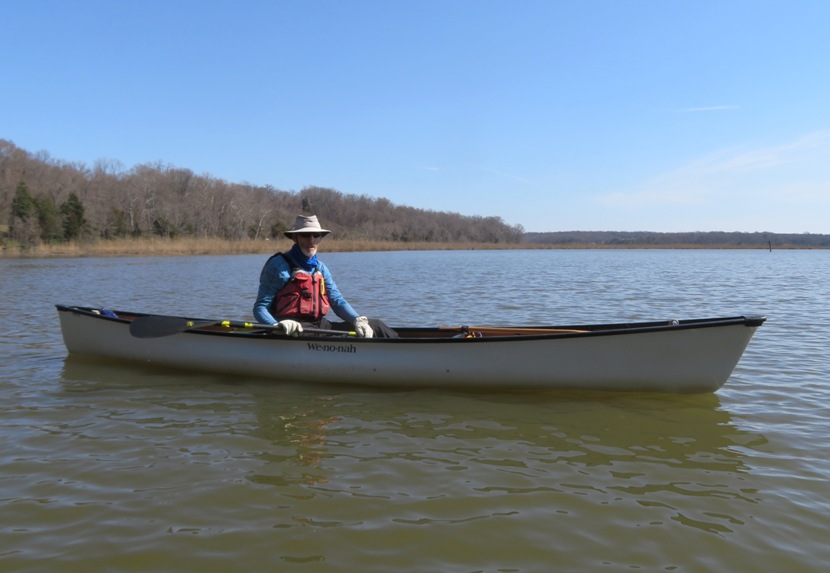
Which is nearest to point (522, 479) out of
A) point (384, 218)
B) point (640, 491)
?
point (640, 491)

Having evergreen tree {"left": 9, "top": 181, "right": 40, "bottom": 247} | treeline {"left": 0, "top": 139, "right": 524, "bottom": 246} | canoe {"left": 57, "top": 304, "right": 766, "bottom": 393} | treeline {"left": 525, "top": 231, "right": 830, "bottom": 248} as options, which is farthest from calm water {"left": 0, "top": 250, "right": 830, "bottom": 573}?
treeline {"left": 525, "top": 231, "right": 830, "bottom": 248}

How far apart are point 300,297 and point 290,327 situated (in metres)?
0.57

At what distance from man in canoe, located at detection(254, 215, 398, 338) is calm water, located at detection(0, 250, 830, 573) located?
2.51 ft

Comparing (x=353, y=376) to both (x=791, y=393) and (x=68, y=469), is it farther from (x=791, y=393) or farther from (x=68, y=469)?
(x=791, y=393)

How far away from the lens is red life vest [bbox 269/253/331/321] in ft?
21.5

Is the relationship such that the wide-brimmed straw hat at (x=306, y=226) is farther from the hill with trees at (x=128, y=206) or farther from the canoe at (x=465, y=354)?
the hill with trees at (x=128, y=206)

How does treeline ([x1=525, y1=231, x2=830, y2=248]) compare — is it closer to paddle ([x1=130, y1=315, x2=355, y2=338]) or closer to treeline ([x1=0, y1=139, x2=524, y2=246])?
treeline ([x1=0, y1=139, x2=524, y2=246])

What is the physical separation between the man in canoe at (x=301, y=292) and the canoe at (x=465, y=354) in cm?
24

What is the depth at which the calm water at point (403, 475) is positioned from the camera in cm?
314

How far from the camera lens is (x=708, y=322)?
209 inches

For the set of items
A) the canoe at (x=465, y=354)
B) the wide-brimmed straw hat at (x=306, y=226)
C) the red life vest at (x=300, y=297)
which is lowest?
the canoe at (x=465, y=354)

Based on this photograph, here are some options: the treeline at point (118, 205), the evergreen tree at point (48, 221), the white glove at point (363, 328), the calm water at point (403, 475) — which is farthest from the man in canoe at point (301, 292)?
the evergreen tree at point (48, 221)

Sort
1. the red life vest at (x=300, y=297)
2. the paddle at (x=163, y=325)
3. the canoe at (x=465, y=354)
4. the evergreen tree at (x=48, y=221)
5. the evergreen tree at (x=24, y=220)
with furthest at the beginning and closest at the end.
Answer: the evergreen tree at (x=48, y=221) → the evergreen tree at (x=24, y=220) → the paddle at (x=163, y=325) → the red life vest at (x=300, y=297) → the canoe at (x=465, y=354)

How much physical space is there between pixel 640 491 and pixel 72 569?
11.0 ft
